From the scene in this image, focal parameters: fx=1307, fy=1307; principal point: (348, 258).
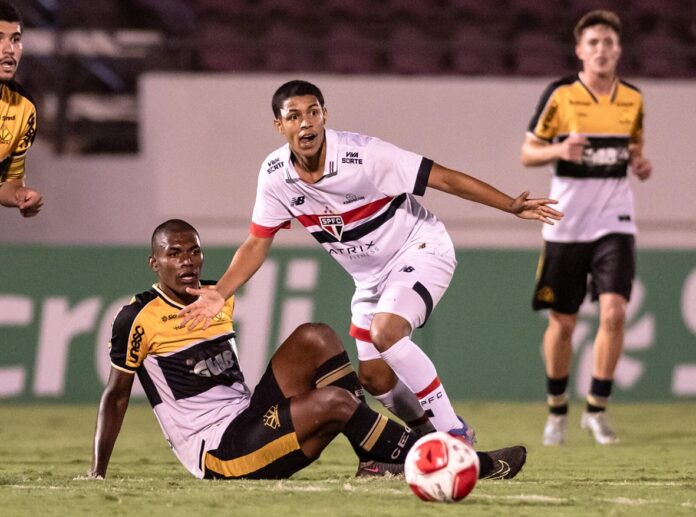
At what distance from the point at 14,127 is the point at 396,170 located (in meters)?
1.99

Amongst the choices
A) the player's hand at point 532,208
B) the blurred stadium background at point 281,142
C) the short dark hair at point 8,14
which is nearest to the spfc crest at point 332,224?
the player's hand at point 532,208

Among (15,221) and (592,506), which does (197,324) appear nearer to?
(592,506)

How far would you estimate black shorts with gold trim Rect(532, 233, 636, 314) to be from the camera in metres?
8.21

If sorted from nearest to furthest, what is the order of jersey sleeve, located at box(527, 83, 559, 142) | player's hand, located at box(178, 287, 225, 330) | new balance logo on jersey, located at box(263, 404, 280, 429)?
1. new balance logo on jersey, located at box(263, 404, 280, 429)
2. player's hand, located at box(178, 287, 225, 330)
3. jersey sleeve, located at box(527, 83, 559, 142)

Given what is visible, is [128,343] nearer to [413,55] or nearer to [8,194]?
[8,194]

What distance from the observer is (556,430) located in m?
8.25

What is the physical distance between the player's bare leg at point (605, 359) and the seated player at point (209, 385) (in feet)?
8.62

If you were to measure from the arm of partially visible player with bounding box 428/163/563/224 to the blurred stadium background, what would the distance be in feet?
15.4

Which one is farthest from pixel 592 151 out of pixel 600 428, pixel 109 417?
pixel 109 417

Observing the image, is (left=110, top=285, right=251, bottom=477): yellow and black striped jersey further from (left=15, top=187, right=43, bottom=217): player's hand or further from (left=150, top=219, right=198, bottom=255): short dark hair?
(left=15, top=187, right=43, bottom=217): player's hand

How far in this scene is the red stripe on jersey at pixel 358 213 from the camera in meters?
6.36

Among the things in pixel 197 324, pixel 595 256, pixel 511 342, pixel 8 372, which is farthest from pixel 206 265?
pixel 197 324

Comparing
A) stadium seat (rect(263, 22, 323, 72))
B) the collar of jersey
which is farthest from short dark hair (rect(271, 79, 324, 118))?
stadium seat (rect(263, 22, 323, 72))

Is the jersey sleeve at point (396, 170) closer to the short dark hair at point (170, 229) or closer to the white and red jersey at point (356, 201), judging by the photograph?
the white and red jersey at point (356, 201)
